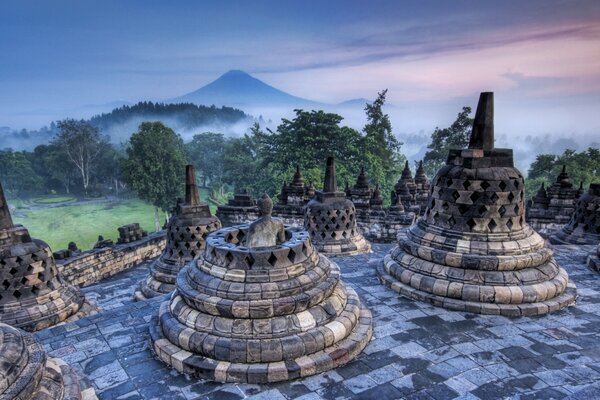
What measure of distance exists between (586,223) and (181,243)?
530 inches

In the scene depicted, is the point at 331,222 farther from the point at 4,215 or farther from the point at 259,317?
the point at 4,215

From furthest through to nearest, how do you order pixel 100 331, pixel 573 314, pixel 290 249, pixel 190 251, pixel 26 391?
pixel 190 251 < pixel 573 314 < pixel 100 331 < pixel 290 249 < pixel 26 391

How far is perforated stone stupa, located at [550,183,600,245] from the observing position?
1258 centimetres

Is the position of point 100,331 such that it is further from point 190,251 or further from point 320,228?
point 320,228

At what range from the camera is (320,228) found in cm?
1324

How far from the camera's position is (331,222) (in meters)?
13.2

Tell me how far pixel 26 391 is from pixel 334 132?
34185mm

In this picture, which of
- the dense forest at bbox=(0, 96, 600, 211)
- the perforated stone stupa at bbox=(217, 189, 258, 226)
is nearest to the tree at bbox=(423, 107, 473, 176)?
the dense forest at bbox=(0, 96, 600, 211)

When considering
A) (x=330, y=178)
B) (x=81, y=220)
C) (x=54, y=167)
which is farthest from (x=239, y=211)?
(x=54, y=167)

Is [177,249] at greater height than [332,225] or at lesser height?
lesser

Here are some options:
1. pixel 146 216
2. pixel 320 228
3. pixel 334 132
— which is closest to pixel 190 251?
pixel 320 228

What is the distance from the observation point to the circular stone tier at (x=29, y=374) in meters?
3.75

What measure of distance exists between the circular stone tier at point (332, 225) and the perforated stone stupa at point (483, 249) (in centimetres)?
519

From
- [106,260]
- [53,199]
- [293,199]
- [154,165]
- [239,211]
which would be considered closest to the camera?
[106,260]
